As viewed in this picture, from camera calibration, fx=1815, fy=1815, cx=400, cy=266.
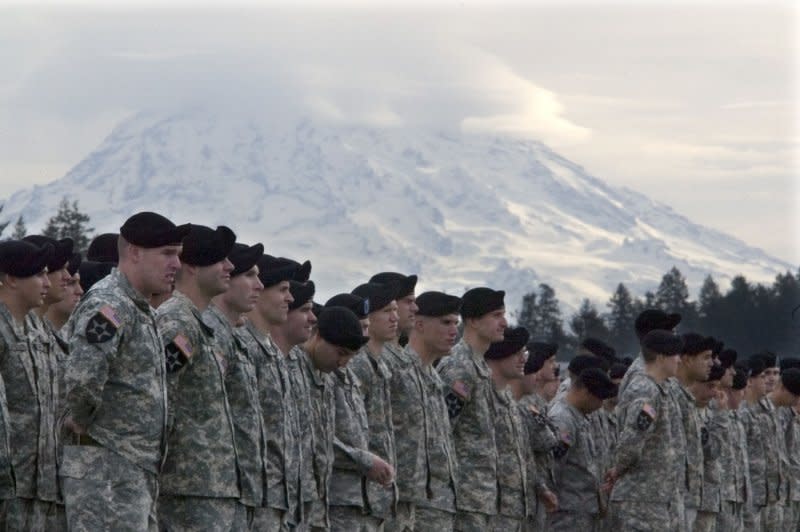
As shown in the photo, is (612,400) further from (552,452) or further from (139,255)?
(139,255)

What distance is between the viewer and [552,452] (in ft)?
48.6

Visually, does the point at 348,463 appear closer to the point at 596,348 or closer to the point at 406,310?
the point at 406,310

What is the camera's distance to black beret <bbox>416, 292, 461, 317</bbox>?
12570 millimetres

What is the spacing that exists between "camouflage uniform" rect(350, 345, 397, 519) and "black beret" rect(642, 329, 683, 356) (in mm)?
3073

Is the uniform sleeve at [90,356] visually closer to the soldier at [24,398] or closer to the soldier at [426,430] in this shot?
the soldier at [24,398]

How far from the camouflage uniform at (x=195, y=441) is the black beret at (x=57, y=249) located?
1.32 metres

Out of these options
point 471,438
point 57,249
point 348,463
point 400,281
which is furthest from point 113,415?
point 471,438

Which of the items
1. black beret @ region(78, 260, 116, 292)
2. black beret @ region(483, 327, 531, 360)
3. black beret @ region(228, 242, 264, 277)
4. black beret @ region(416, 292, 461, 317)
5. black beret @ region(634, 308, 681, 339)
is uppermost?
black beret @ region(228, 242, 264, 277)

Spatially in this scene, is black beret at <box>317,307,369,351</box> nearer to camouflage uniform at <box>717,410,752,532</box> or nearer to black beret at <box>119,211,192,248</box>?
black beret at <box>119,211,192,248</box>

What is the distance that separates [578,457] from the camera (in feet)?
48.9

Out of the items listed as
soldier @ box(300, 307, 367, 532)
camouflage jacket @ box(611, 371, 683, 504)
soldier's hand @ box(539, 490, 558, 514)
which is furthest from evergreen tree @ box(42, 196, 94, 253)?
soldier @ box(300, 307, 367, 532)

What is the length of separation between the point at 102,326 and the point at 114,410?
1.32 feet

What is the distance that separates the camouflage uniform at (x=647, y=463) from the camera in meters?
14.0

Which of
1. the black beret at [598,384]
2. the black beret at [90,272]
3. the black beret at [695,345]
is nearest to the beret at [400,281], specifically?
the black beret at [90,272]
